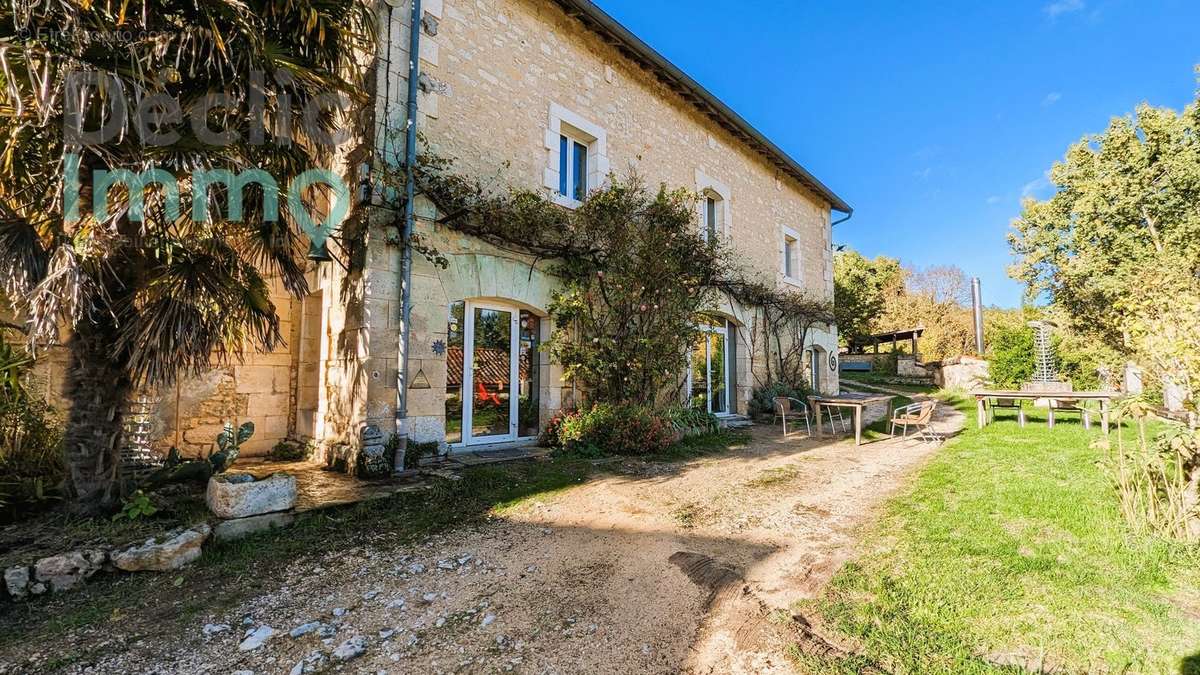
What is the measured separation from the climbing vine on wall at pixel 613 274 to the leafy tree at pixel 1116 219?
35.1 ft

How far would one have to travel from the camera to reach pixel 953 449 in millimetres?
6453

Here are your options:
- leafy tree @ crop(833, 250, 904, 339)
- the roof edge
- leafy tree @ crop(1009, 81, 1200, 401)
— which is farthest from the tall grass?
leafy tree @ crop(833, 250, 904, 339)

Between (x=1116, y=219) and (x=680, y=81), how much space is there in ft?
41.0

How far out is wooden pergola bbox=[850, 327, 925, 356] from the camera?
71.6 feet

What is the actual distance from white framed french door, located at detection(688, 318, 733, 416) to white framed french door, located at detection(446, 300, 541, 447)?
3.30 m

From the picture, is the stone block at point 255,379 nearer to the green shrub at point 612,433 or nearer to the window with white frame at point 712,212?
the green shrub at point 612,433

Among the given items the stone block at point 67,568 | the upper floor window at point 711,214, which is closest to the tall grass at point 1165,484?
the stone block at point 67,568

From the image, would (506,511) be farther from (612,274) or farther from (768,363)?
(768,363)

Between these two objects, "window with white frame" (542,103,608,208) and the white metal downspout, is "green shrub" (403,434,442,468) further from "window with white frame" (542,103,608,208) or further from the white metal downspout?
"window with white frame" (542,103,608,208)

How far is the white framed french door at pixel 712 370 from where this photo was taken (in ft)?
30.1

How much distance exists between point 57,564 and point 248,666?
1.54 metres

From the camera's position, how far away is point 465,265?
225 inches

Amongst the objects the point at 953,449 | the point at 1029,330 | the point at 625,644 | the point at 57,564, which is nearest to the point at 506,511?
the point at 625,644

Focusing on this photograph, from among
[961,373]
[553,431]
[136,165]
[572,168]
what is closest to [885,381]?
[961,373]
